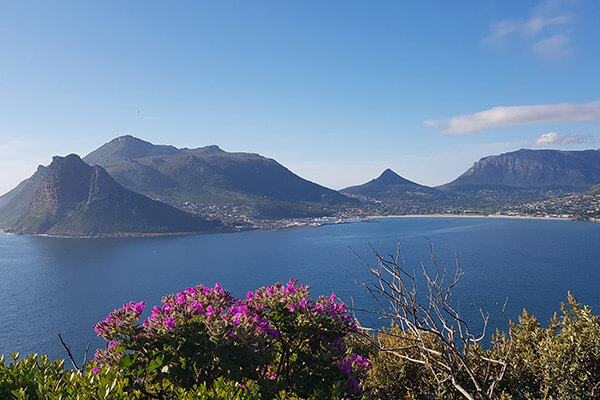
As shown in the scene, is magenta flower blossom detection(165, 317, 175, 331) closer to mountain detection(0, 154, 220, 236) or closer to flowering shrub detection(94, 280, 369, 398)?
flowering shrub detection(94, 280, 369, 398)

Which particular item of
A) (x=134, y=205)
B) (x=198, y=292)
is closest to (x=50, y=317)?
(x=198, y=292)

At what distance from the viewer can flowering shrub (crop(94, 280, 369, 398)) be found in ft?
18.4

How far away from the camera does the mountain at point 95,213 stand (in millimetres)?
163625

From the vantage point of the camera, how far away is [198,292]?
266 inches

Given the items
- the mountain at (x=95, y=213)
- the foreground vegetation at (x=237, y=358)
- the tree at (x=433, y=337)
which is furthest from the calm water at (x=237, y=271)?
the tree at (x=433, y=337)

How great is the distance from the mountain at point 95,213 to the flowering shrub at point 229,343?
167 metres

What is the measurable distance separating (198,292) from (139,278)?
282ft

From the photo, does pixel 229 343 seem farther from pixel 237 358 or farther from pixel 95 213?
pixel 95 213

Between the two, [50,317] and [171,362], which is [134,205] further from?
[171,362]

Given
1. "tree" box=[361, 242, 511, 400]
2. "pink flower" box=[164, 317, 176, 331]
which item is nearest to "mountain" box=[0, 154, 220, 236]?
"pink flower" box=[164, 317, 176, 331]

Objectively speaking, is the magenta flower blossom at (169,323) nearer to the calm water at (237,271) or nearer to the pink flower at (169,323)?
the pink flower at (169,323)

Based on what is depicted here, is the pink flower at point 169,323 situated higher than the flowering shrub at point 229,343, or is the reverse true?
the pink flower at point 169,323

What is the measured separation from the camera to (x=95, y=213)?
174 meters

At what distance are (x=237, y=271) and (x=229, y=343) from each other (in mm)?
84192
